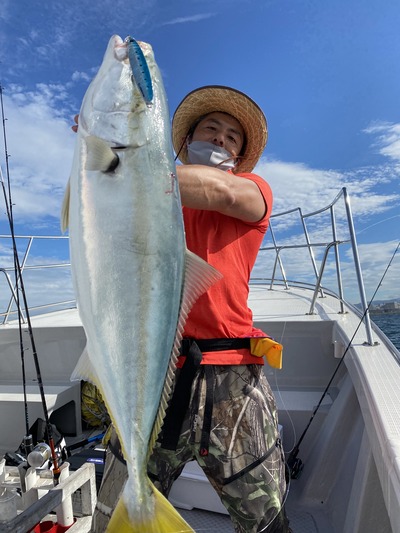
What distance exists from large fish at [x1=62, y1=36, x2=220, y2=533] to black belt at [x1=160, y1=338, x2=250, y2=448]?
326mm

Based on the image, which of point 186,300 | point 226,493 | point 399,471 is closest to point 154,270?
point 186,300

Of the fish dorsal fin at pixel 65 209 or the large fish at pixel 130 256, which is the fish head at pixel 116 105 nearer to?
the large fish at pixel 130 256

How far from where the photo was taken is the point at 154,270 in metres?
1.24

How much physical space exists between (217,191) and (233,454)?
3.43 ft

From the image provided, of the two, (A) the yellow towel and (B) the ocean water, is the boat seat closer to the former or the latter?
(A) the yellow towel

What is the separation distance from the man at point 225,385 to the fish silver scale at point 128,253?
31 centimetres

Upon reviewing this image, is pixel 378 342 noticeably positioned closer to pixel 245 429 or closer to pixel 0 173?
pixel 245 429

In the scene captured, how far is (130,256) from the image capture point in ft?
3.95

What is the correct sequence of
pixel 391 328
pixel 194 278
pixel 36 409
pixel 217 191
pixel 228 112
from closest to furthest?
1. pixel 194 278
2. pixel 217 191
3. pixel 228 112
4. pixel 36 409
5. pixel 391 328

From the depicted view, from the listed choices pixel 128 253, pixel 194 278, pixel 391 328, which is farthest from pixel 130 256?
pixel 391 328

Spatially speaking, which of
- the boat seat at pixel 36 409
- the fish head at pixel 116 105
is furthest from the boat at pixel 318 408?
the fish head at pixel 116 105

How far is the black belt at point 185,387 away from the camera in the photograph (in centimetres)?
162

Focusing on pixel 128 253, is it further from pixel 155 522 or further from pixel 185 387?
pixel 155 522

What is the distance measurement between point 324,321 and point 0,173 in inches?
146
